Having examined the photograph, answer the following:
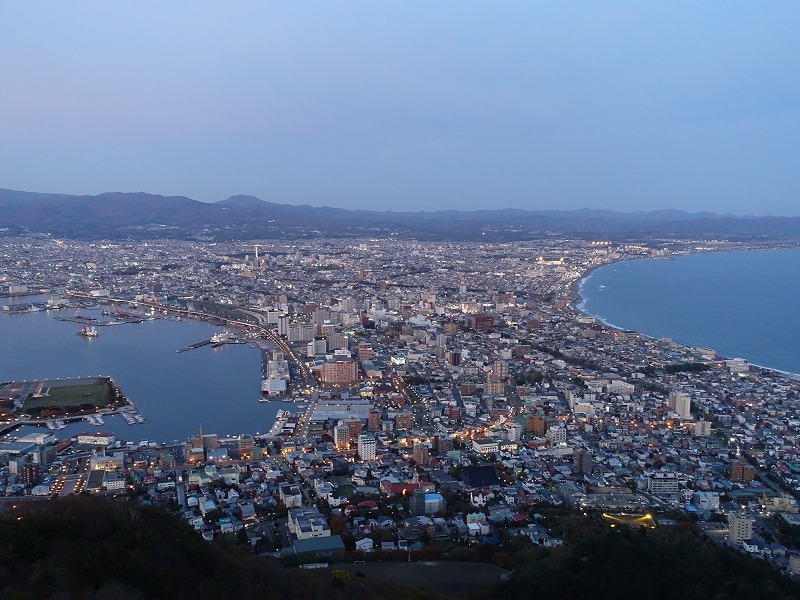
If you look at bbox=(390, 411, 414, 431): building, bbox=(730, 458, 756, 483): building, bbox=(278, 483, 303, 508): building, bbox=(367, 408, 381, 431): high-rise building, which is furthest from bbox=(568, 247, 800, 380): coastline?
bbox=(278, 483, 303, 508): building

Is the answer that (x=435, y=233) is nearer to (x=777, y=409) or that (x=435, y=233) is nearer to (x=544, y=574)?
(x=777, y=409)

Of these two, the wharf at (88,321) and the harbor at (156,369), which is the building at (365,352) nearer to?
the harbor at (156,369)

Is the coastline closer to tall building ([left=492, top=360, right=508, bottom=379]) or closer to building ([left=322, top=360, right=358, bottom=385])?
tall building ([left=492, top=360, right=508, bottom=379])

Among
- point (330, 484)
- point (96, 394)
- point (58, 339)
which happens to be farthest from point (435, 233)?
point (330, 484)

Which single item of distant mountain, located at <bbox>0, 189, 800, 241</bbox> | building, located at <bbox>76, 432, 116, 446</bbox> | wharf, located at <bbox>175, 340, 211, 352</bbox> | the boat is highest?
distant mountain, located at <bbox>0, 189, 800, 241</bbox>

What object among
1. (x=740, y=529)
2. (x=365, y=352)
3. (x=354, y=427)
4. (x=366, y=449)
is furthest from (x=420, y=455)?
(x=365, y=352)

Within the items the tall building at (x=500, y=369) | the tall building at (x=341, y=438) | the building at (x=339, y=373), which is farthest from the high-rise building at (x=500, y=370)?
the tall building at (x=341, y=438)
